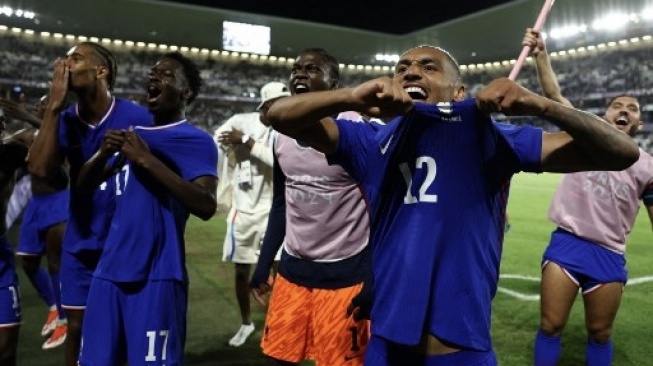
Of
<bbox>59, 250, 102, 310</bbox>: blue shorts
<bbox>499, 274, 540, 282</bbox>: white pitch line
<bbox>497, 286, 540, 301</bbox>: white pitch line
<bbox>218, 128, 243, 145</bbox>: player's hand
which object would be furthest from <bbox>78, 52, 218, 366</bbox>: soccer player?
<bbox>499, 274, 540, 282</bbox>: white pitch line

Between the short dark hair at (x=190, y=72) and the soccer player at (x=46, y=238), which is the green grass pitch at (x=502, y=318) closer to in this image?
the soccer player at (x=46, y=238)

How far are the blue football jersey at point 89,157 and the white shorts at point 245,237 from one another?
98.0 inches

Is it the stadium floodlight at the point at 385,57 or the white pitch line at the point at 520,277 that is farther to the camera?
the stadium floodlight at the point at 385,57

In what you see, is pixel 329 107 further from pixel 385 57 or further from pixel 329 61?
pixel 385 57

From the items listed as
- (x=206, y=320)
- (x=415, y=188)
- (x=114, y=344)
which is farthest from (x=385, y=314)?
(x=206, y=320)

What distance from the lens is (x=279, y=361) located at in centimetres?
330

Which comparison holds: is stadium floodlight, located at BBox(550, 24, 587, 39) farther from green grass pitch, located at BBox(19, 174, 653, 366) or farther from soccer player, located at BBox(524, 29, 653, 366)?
soccer player, located at BBox(524, 29, 653, 366)

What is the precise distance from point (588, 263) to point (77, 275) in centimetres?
342

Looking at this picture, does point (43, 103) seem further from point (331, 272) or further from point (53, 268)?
point (331, 272)

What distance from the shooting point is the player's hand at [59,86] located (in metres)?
3.03

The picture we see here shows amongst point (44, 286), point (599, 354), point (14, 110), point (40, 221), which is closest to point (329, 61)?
point (14, 110)

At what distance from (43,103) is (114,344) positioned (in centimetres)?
294

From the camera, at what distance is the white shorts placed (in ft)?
→ 19.1

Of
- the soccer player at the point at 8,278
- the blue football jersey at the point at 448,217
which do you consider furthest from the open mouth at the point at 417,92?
the soccer player at the point at 8,278
